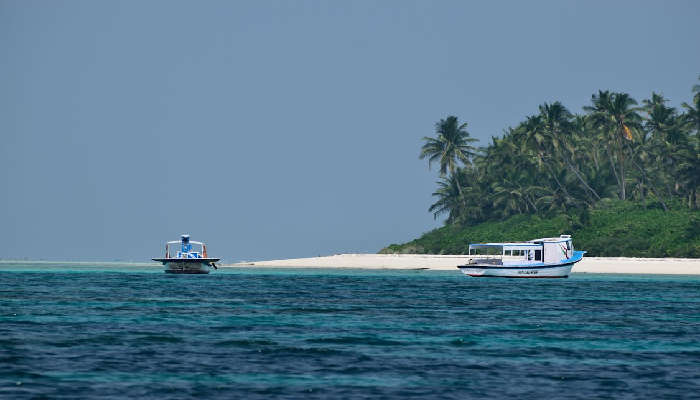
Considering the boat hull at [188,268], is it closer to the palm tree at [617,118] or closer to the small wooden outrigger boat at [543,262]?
the small wooden outrigger boat at [543,262]

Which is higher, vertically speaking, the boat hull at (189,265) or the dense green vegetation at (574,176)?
the dense green vegetation at (574,176)

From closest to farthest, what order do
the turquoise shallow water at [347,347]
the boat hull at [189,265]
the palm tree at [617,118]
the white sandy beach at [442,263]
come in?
the turquoise shallow water at [347,347] < the white sandy beach at [442,263] < the boat hull at [189,265] < the palm tree at [617,118]

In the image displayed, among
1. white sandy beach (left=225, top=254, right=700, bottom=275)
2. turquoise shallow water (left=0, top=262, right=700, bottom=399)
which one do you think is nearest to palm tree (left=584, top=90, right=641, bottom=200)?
white sandy beach (left=225, top=254, right=700, bottom=275)

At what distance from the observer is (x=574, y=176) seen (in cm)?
13612

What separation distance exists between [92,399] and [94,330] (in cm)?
1471

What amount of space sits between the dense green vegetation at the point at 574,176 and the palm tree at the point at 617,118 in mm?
133

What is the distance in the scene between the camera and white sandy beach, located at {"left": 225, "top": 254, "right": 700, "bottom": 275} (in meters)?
95.0

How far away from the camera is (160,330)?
34.4m

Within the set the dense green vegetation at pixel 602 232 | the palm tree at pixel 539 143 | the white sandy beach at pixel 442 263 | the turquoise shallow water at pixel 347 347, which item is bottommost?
the turquoise shallow water at pixel 347 347

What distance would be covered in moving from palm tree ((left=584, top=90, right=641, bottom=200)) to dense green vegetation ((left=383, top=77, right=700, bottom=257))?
13 cm

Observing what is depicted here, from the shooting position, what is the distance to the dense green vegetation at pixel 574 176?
11856 centimetres

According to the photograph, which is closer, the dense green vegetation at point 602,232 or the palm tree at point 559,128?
the dense green vegetation at point 602,232

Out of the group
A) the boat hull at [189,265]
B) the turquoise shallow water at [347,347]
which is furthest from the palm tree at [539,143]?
the turquoise shallow water at [347,347]

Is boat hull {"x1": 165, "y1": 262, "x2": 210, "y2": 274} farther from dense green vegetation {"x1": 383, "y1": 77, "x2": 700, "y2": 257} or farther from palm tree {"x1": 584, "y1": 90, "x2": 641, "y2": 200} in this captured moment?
palm tree {"x1": 584, "y1": 90, "x2": 641, "y2": 200}
